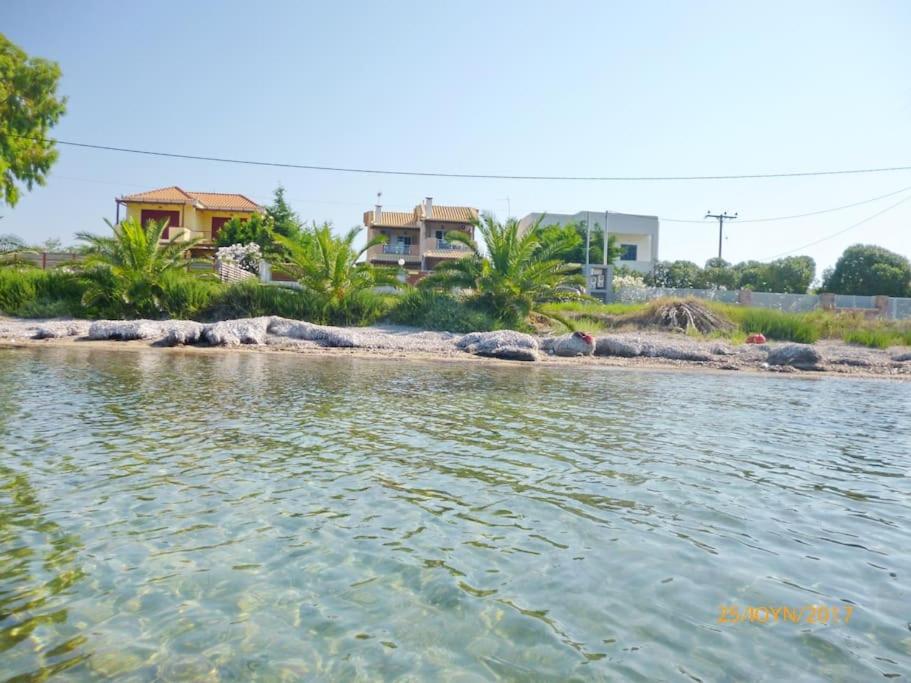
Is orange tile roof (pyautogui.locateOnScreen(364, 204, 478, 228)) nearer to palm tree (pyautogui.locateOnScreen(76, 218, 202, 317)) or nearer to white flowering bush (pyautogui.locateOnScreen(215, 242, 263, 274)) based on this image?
white flowering bush (pyautogui.locateOnScreen(215, 242, 263, 274))

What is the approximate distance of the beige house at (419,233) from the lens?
175ft

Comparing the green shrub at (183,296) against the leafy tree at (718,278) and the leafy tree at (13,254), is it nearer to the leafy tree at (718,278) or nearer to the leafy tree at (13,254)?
the leafy tree at (13,254)

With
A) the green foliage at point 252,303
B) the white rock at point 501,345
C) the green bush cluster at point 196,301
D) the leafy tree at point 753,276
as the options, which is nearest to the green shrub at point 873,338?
the white rock at point 501,345

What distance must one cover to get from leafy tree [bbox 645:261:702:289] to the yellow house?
28929mm

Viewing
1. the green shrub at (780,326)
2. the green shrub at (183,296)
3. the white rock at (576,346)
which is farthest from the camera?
the green shrub at (780,326)

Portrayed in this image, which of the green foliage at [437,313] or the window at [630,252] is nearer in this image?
the green foliage at [437,313]

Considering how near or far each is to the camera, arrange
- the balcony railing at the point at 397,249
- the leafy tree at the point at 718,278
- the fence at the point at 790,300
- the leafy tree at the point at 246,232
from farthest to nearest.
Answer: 1. the balcony railing at the point at 397,249
2. the leafy tree at the point at 718,278
3. the leafy tree at the point at 246,232
4. the fence at the point at 790,300

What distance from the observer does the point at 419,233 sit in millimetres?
56031

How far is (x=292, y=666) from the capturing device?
291 cm

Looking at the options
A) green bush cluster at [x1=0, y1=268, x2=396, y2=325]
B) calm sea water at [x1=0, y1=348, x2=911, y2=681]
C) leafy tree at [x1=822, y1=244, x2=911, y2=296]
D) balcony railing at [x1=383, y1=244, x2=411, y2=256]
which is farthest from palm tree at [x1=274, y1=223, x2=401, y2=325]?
leafy tree at [x1=822, y1=244, x2=911, y2=296]

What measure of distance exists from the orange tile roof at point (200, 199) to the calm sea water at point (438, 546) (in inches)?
1879

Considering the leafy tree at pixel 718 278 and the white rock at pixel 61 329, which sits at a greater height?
the leafy tree at pixel 718 278
